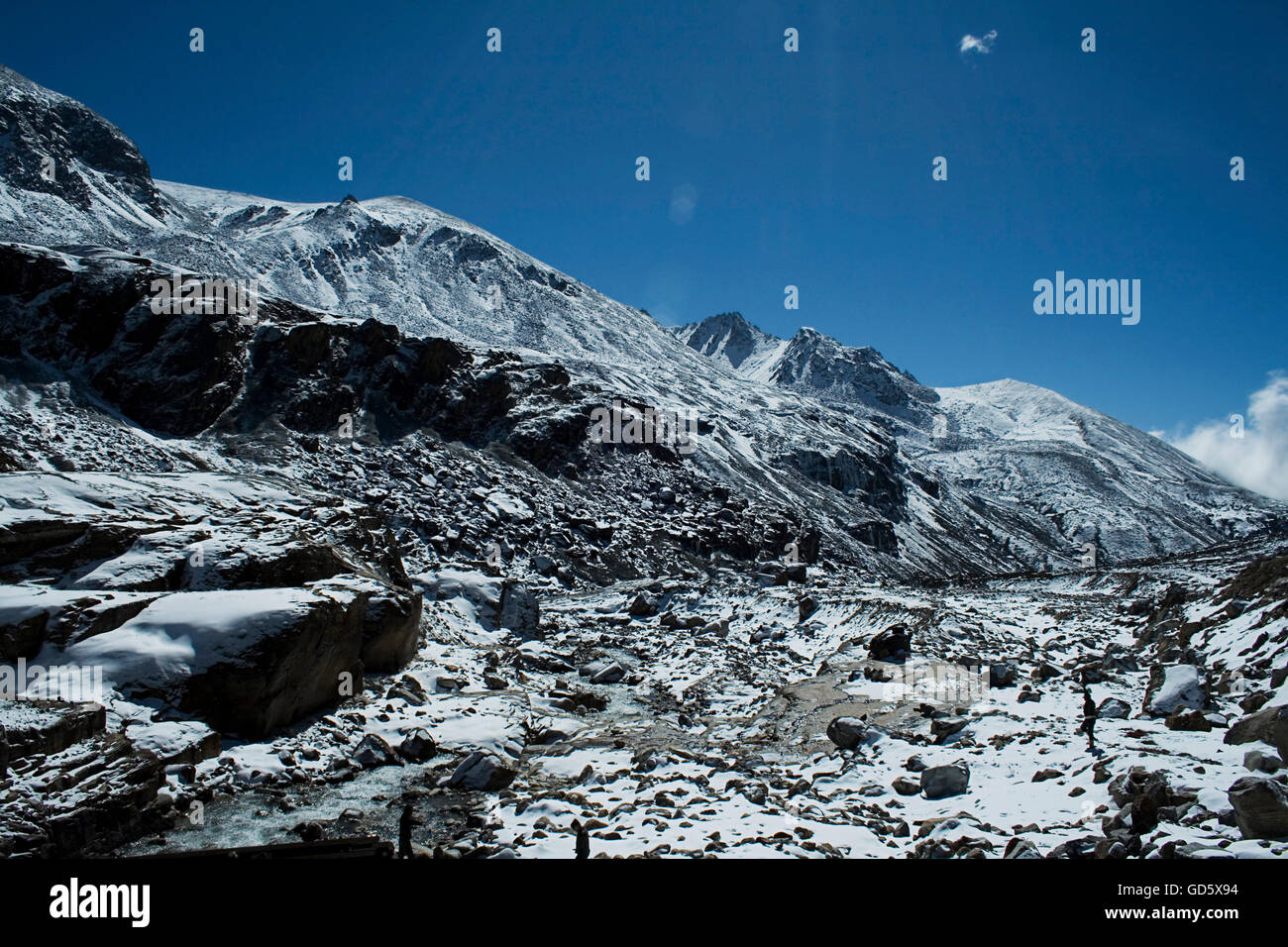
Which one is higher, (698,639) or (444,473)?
(444,473)

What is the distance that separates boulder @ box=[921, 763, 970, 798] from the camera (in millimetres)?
11133

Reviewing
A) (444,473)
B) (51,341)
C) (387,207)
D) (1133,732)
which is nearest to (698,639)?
(1133,732)

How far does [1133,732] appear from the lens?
11633mm

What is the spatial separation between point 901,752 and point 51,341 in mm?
58269

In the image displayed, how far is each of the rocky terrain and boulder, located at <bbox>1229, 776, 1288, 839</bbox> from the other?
0.10 ft

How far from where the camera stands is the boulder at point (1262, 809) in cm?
708

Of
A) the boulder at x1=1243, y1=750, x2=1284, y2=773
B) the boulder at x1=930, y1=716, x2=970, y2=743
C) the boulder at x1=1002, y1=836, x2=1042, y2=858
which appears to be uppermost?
the boulder at x1=1243, y1=750, x2=1284, y2=773

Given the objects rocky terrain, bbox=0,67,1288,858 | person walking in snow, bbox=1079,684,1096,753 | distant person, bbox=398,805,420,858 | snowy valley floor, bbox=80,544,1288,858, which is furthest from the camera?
person walking in snow, bbox=1079,684,1096,753

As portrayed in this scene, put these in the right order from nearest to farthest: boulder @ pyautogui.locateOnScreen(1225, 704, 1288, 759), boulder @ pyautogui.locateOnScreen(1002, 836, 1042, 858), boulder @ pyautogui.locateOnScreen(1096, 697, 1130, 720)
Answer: boulder @ pyautogui.locateOnScreen(1002, 836, 1042, 858), boulder @ pyautogui.locateOnScreen(1225, 704, 1288, 759), boulder @ pyautogui.locateOnScreen(1096, 697, 1130, 720)

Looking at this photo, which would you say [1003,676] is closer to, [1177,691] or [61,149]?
[1177,691]

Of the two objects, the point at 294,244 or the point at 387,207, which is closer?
the point at 294,244

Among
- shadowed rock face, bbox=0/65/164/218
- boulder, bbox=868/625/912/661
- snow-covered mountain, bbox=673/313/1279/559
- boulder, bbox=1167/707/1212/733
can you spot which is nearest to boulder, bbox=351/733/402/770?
boulder, bbox=868/625/912/661

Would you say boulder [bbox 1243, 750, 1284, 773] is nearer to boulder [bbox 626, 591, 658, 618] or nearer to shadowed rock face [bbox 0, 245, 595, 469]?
boulder [bbox 626, 591, 658, 618]
